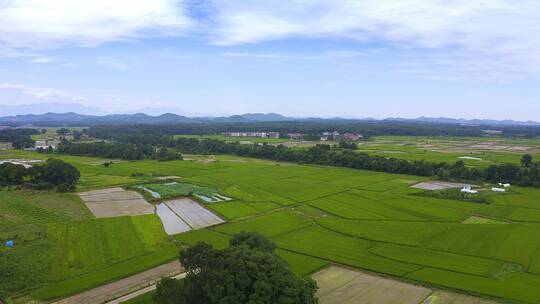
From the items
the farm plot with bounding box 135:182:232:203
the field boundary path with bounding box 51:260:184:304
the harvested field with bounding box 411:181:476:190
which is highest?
the harvested field with bounding box 411:181:476:190

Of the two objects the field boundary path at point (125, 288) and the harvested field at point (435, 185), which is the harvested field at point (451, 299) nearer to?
the field boundary path at point (125, 288)

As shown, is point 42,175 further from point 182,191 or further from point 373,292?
point 373,292

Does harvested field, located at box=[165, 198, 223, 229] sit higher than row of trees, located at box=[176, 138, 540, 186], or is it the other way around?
row of trees, located at box=[176, 138, 540, 186]

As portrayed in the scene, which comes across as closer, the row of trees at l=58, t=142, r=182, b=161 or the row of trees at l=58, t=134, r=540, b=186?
the row of trees at l=58, t=134, r=540, b=186

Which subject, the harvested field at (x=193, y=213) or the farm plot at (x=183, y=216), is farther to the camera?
the harvested field at (x=193, y=213)

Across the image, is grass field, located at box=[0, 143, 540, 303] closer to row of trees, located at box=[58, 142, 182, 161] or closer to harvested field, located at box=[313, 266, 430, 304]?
harvested field, located at box=[313, 266, 430, 304]

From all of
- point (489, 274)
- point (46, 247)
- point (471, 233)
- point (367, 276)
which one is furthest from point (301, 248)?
point (46, 247)

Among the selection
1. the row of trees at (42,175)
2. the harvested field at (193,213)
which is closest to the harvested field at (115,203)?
the harvested field at (193,213)

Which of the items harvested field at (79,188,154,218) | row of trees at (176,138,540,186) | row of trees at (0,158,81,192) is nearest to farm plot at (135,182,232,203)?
harvested field at (79,188,154,218)
